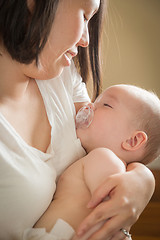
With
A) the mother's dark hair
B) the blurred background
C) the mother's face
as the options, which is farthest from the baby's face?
the blurred background

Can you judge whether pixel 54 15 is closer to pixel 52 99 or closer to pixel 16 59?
pixel 16 59

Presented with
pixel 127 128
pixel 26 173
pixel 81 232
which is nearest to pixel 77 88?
pixel 127 128

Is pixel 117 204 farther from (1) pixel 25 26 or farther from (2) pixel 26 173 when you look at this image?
(1) pixel 25 26

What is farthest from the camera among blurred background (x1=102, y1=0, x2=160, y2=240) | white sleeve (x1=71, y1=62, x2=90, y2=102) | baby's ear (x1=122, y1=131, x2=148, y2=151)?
blurred background (x1=102, y1=0, x2=160, y2=240)

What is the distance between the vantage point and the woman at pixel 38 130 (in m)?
0.93

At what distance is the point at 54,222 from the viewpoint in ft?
3.25

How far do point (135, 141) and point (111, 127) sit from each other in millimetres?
107

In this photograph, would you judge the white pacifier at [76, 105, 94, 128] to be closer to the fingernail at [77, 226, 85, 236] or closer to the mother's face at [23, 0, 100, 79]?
the mother's face at [23, 0, 100, 79]

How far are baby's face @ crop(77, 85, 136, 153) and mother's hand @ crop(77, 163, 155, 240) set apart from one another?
20cm

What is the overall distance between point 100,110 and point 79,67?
23cm

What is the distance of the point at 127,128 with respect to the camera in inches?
48.4

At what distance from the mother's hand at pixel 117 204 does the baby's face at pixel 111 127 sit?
20cm

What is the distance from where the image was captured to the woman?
93 centimetres

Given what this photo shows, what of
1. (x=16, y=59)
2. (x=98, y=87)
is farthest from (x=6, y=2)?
(x=98, y=87)
